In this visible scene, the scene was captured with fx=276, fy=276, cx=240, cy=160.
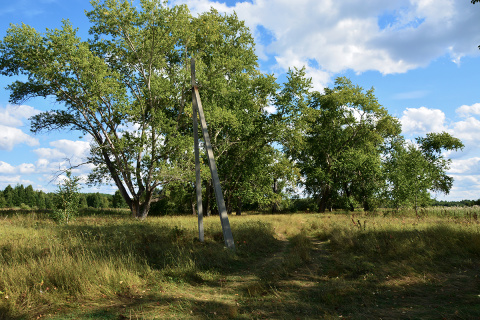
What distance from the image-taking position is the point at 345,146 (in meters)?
34.1

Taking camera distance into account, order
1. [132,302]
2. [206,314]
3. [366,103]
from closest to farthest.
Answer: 1. [206,314]
2. [132,302]
3. [366,103]

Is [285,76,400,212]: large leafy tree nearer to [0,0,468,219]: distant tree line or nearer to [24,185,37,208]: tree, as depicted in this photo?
[0,0,468,219]: distant tree line

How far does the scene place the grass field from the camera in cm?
532

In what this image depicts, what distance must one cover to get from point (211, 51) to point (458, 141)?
37300mm

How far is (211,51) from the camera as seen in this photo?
25453 millimetres

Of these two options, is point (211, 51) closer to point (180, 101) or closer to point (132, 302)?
point (180, 101)

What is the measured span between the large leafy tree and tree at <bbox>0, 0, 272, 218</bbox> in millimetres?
15040

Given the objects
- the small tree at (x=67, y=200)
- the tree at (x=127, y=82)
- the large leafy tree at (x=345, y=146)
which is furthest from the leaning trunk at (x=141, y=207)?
the large leafy tree at (x=345, y=146)

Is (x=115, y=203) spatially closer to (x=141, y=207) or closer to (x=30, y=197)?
(x=30, y=197)

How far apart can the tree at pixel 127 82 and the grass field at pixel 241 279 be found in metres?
9.90

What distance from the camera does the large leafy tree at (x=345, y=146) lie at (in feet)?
104

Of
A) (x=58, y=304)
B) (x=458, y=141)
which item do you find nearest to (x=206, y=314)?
(x=58, y=304)

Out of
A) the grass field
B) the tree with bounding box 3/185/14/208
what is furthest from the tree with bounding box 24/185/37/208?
the grass field

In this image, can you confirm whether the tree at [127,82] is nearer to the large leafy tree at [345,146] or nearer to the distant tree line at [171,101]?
the distant tree line at [171,101]
